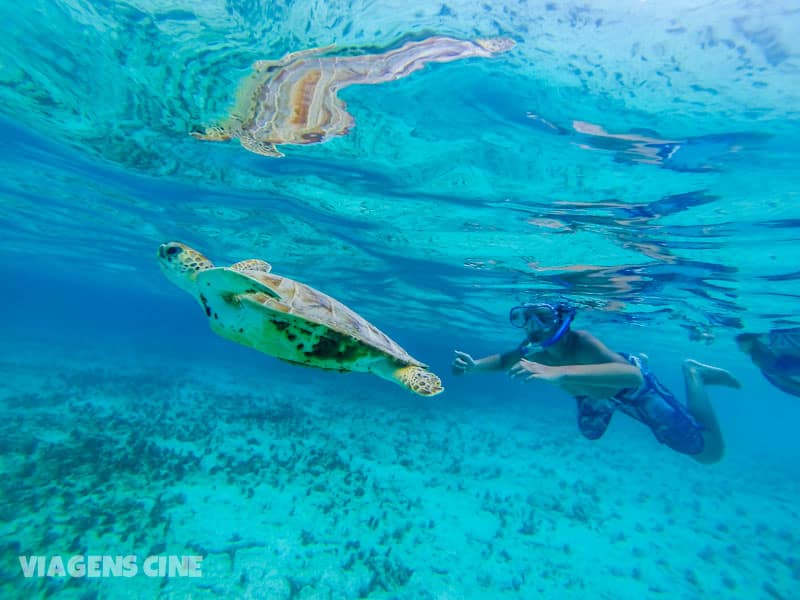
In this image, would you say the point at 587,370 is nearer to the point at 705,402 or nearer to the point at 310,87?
the point at 705,402

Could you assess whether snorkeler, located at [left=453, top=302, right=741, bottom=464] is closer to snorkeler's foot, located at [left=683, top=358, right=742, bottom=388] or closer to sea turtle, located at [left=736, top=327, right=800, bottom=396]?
snorkeler's foot, located at [left=683, top=358, right=742, bottom=388]

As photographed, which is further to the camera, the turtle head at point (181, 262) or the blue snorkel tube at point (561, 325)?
the blue snorkel tube at point (561, 325)

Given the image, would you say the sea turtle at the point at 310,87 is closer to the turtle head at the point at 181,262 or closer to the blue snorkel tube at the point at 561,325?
the blue snorkel tube at the point at 561,325

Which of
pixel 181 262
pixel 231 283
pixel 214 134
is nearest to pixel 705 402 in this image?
pixel 231 283

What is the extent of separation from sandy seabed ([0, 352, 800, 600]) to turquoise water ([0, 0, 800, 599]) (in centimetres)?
9

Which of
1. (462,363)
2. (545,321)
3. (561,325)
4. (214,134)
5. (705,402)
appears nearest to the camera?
(462,363)

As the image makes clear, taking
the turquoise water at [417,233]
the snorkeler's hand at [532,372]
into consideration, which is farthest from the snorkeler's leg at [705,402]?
the snorkeler's hand at [532,372]

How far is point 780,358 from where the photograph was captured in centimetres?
1064

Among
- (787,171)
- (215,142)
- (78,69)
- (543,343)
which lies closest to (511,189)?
(543,343)

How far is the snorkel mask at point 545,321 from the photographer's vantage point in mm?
7184

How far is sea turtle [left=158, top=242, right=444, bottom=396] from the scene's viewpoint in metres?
3.55

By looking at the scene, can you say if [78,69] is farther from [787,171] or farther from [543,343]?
[787,171]

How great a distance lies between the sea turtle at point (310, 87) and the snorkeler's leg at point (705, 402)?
9.61m

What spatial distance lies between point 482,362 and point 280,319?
13.5 ft
